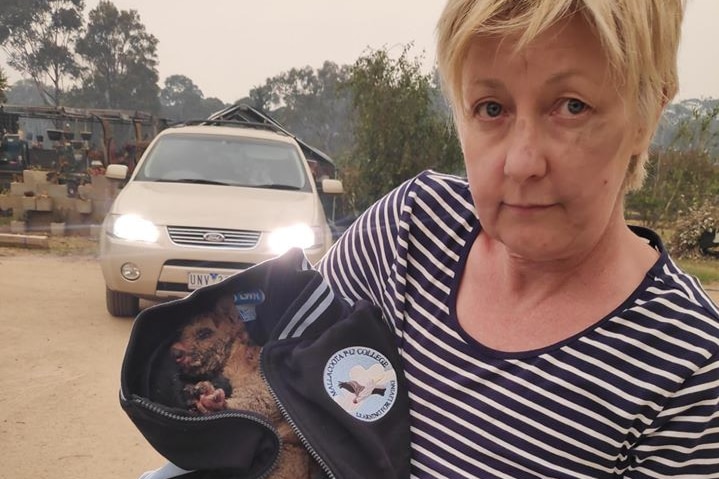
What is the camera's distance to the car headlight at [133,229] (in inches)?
188

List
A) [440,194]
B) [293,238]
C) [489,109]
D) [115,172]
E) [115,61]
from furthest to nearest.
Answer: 1. [115,61]
2. [115,172]
3. [293,238]
4. [440,194]
5. [489,109]

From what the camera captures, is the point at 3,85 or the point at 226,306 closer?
the point at 226,306

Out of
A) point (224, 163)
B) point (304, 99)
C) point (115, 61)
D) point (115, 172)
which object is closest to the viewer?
point (224, 163)

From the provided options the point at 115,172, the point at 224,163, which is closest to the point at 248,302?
the point at 224,163

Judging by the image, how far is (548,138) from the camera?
2.85ft

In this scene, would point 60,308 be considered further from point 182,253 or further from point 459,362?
point 459,362

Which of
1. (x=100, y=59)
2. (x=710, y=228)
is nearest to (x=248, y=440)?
(x=710, y=228)

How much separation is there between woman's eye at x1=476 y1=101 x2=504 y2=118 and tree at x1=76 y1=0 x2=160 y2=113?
2904 cm

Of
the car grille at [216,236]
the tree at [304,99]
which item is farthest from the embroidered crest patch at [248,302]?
the tree at [304,99]

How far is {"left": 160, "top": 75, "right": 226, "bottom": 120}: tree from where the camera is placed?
30.6m

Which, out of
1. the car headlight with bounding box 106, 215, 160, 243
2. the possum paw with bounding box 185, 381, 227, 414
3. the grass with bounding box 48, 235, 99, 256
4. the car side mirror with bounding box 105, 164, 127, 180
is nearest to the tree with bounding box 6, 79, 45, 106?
the grass with bounding box 48, 235, 99, 256

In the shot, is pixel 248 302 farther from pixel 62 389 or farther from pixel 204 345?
pixel 62 389

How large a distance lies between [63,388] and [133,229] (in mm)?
1363

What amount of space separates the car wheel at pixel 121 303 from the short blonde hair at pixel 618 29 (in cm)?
473
